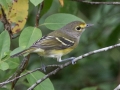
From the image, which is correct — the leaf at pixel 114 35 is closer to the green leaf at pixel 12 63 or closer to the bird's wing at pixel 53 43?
the bird's wing at pixel 53 43

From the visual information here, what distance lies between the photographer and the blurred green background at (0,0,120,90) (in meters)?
5.16

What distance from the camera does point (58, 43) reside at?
4.20m

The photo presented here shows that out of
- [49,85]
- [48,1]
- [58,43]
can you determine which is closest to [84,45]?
[58,43]

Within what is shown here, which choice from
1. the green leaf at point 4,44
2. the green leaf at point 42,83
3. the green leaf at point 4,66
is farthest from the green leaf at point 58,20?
the green leaf at point 4,66

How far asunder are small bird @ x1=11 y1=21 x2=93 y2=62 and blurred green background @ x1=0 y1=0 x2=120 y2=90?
17.9 inches

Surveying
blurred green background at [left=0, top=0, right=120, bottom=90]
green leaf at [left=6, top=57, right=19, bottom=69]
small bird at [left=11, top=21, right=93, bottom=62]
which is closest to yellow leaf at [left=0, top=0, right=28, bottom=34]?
small bird at [left=11, top=21, right=93, bottom=62]

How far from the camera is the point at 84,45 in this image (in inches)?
213

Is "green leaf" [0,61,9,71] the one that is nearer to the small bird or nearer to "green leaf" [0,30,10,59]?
"green leaf" [0,30,10,59]

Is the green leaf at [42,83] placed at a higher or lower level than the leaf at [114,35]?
higher

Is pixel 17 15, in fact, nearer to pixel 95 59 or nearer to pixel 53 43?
pixel 53 43

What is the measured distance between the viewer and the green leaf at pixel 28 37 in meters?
3.25

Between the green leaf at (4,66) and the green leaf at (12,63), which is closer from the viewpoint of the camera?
the green leaf at (4,66)

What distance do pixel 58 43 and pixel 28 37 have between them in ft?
3.00

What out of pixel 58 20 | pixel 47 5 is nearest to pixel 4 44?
pixel 58 20
